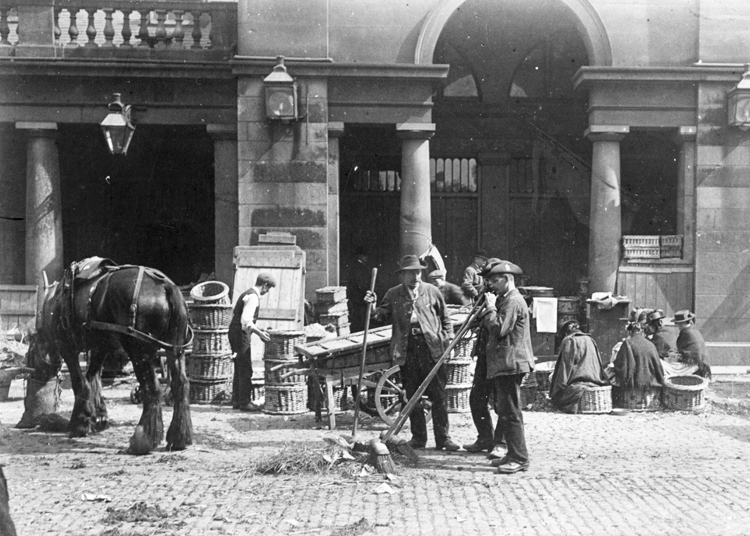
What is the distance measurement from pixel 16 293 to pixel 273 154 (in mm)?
5042

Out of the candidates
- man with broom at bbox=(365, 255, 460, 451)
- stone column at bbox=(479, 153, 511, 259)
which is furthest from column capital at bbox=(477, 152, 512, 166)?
man with broom at bbox=(365, 255, 460, 451)

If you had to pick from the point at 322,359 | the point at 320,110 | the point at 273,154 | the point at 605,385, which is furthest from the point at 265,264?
the point at 605,385

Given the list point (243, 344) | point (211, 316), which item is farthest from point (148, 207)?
point (243, 344)

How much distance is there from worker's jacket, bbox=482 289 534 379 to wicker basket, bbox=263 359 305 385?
10.7ft

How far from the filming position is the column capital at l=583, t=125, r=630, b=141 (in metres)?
14.0

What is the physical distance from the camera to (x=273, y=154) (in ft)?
45.3

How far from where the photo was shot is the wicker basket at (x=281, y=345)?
10.3m

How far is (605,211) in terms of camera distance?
14.0 meters

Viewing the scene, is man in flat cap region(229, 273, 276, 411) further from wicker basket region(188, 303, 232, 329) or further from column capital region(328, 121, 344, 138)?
column capital region(328, 121, 344, 138)

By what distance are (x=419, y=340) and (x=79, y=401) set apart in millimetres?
3840

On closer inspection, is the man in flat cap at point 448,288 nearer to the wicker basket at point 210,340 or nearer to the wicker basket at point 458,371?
the wicker basket at point 458,371

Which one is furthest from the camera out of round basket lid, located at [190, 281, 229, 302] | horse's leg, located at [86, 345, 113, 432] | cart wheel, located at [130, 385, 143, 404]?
round basket lid, located at [190, 281, 229, 302]

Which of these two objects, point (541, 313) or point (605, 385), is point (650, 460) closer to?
point (605, 385)

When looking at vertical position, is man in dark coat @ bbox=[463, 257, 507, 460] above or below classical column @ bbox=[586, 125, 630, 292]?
below
